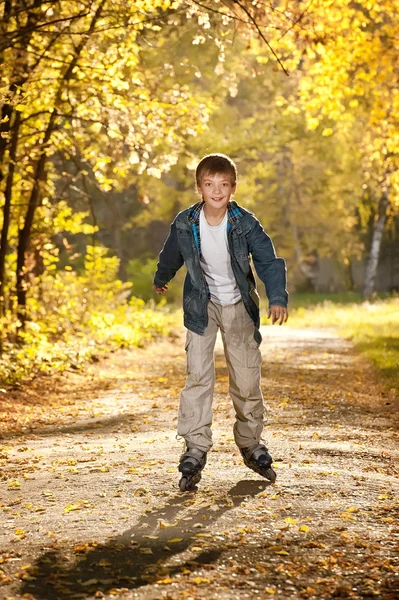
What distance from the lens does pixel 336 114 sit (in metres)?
19.8

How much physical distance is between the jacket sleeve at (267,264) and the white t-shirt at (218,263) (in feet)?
0.52

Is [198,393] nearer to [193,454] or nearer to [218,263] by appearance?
[193,454]

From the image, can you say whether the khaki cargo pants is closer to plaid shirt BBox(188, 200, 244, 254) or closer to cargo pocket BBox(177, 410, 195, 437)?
cargo pocket BBox(177, 410, 195, 437)

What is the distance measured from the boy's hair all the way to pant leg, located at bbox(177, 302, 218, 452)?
0.76m

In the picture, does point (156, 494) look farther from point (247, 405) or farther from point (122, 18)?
point (122, 18)

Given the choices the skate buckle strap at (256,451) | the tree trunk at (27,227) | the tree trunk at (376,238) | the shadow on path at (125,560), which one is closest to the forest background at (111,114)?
the tree trunk at (27,227)

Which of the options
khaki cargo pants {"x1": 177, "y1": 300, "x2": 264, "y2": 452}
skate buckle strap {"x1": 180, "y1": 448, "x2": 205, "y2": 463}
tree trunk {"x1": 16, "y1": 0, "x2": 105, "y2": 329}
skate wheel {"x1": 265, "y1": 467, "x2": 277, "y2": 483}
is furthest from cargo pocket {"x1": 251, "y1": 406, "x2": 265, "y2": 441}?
tree trunk {"x1": 16, "y1": 0, "x2": 105, "y2": 329}

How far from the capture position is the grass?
44.8 feet

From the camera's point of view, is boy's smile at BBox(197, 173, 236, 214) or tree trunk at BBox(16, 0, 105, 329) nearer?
boy's smile at BBox(197, 173, 236, 214)

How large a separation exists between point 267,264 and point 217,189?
52 cm

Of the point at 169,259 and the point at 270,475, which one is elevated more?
the point at 169,259

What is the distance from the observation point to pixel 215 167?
5.98 m

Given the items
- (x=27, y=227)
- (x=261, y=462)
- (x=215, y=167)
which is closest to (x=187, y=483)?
(x=261, y=462)

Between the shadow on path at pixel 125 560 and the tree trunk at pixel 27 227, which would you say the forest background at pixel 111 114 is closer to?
the tree trunk at pixel 27 227
